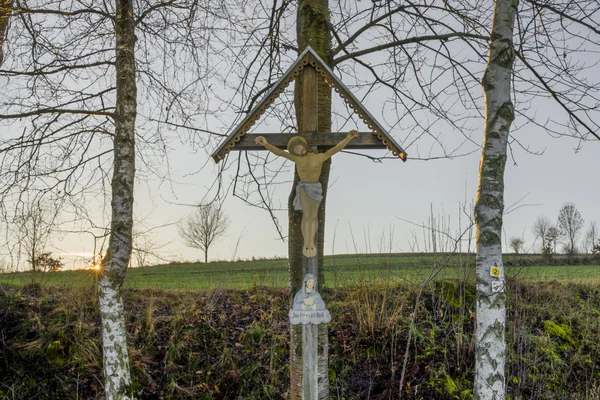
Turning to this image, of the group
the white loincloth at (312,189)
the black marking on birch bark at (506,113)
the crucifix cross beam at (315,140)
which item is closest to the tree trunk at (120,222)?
the crucifix cross beam at (315,140)

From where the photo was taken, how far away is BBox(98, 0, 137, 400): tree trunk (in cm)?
518

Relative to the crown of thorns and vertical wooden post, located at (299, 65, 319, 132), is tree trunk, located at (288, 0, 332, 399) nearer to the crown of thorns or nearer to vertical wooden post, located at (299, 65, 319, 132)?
vertical wooden post, located at (299, 65, 319, 132)

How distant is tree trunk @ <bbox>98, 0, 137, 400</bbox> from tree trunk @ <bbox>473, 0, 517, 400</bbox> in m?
3.83

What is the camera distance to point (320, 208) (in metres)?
4.88

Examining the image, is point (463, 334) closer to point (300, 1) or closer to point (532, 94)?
point (532, 94)

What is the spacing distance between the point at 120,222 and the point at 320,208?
7.52 ft

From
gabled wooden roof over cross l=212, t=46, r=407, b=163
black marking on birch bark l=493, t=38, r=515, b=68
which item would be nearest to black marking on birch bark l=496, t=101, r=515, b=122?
black marking on birch bark l=493, t=38, r=515, b=68

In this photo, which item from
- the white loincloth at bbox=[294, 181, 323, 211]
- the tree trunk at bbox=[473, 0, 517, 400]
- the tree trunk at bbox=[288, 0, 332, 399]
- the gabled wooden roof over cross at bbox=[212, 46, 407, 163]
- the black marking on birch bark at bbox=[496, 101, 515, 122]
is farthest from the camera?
the black marking on birch bark at bbox=[496, 101, 515, 122]

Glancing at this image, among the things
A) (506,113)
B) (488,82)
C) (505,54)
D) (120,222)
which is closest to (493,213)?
(506,113)

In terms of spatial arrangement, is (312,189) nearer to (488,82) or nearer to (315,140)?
(315,140)

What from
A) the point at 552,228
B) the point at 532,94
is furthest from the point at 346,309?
the point at 552,228

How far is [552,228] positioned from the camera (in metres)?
31.9

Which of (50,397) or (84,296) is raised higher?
(84,296)

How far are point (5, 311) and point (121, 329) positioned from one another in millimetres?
2970
